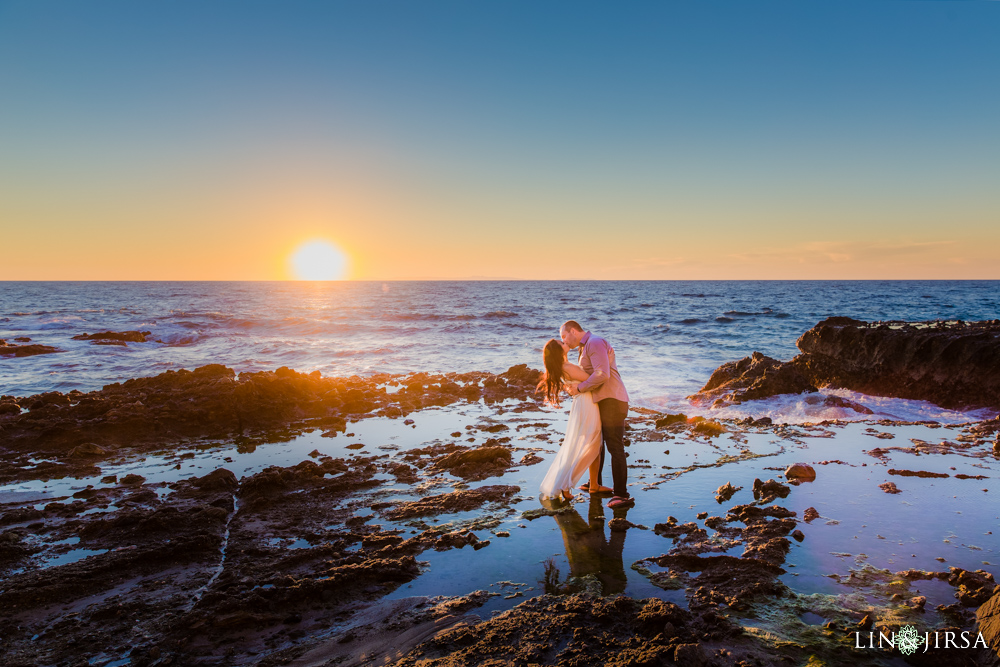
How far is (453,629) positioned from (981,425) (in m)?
10.8

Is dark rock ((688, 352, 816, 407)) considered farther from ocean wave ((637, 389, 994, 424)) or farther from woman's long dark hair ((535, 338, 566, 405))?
woman's long dark hair ((535, 338, 566, 405))

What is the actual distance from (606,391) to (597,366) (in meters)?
0.41

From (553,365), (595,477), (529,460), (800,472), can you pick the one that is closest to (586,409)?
(553,365)

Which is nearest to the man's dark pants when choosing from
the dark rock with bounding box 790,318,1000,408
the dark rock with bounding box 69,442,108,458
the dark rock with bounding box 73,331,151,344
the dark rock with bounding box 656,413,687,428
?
the dark rock with bounding box 656,413,687,428

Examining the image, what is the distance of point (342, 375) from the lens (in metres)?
17.1

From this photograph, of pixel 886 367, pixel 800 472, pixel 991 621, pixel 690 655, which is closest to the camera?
pixel 690 655

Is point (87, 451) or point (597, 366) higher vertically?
point (597, 366)

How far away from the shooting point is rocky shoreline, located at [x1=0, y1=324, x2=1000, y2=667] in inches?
139

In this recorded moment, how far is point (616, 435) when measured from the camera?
6523 mm

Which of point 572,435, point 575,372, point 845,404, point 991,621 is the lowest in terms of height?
point 845,404

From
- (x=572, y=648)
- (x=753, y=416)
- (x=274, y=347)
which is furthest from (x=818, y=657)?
(x=274, y=347)

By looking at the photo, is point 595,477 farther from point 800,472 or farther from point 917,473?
point 917,473

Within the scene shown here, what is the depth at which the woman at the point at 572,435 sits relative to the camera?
6445 millimetres

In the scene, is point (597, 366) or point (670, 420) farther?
point (670, 420)
